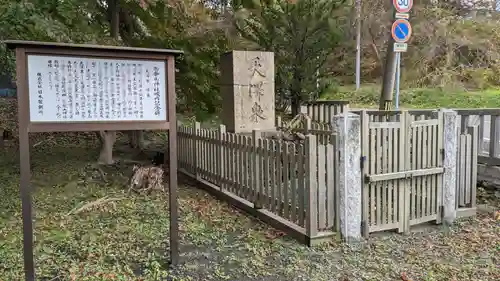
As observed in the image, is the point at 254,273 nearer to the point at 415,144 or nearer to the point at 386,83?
the point at 415,144

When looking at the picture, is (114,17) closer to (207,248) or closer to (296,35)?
(296,35)

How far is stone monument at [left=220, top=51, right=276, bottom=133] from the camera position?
7629mm

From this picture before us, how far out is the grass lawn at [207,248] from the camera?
12.6ft

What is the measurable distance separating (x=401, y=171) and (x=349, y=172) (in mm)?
815

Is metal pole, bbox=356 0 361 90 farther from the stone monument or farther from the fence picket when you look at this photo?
the fence picket

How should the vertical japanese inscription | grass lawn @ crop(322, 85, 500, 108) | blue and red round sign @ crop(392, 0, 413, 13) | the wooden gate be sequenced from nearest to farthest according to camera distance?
the wooden gate, the vertical japanese inscription, blue and red round sign @ crop(392, 0, 413, 13), grass lawn @ crop(322, 85, 500, 108)

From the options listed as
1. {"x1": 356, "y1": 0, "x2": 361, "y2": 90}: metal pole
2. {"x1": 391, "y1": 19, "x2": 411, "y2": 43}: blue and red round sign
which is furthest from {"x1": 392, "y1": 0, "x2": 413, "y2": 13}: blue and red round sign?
{"x1": 356, "y1": 0, "x2": 361, "y2": 90}: metal pole

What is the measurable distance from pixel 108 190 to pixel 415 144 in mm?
4786

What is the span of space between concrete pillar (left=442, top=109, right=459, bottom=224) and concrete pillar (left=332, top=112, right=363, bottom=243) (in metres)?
1.48

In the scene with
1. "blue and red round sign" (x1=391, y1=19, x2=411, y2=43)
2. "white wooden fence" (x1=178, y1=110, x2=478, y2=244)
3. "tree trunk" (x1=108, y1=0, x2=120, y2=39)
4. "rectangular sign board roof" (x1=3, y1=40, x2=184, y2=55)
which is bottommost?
"white wooden fence" (x1=178, y1=110, x2=478, y2=244)

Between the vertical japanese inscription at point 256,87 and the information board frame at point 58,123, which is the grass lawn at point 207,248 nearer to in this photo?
the information board frame at point 58,123

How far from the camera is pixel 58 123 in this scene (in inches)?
135

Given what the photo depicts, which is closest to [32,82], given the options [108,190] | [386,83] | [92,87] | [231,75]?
[92,87]

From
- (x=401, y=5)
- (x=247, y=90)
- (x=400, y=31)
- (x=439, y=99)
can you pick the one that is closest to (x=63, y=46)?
(x=247, y=90)
